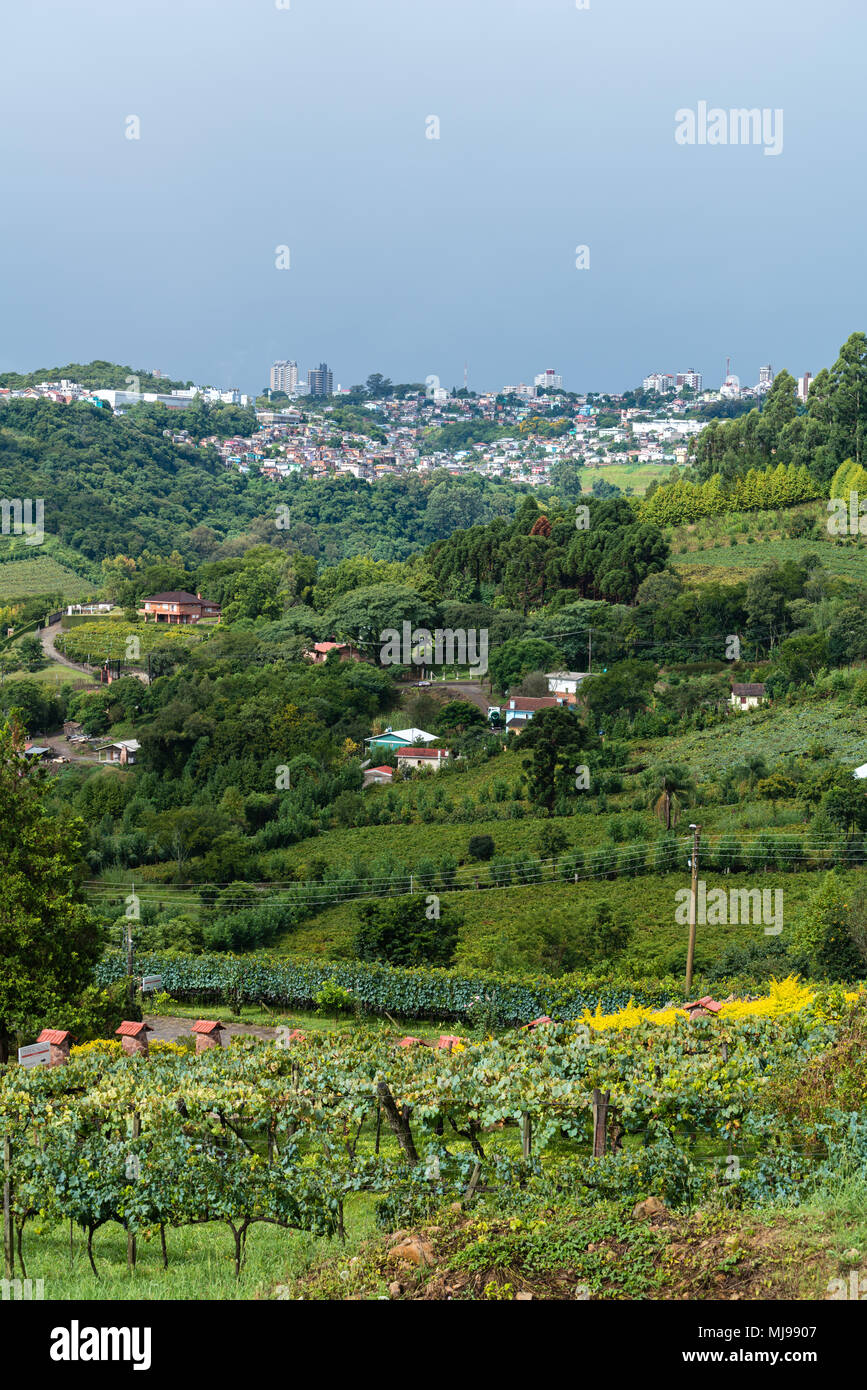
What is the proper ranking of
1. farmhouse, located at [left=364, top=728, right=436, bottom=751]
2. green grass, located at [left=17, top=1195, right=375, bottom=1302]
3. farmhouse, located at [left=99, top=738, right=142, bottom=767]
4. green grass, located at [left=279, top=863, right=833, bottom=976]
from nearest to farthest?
green grass, located at [left=17, top=1195, right=375, bottom=1302]
green grass, located at [left=279, top=863, right=833, bottom=976]
farmhouse, located at [left=364, top=728, right=436, bottom=751]
farmhouse, located at [left=99, top=738, right=142, bottom=767]

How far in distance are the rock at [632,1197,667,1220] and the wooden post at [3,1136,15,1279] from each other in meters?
4.02

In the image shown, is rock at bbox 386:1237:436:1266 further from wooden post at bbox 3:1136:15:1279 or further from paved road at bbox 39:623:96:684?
paved road at bbox 39:623:96:684

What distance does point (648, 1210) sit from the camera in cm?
720

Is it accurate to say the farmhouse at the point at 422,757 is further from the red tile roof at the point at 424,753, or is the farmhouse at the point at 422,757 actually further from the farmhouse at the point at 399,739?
the farmhouse at the point at 399,739

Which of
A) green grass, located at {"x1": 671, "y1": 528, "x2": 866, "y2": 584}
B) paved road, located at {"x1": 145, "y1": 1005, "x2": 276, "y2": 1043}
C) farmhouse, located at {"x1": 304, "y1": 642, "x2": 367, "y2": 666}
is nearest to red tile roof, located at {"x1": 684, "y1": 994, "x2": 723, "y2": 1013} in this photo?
paved road, located at {"x1": 145, "y1": 1005, "x2": 276, "y2": 1043}

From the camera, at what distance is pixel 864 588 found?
139 feet

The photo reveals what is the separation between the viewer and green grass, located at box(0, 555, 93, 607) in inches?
2633

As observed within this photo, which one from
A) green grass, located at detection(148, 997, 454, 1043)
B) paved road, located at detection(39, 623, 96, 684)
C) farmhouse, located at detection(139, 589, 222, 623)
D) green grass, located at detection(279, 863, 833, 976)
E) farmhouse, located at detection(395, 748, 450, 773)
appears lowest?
green grass, located at detection(148, 997, 454, 1043)

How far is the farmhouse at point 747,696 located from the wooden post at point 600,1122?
99.6 ft

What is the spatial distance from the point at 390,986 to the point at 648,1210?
13.8 meters

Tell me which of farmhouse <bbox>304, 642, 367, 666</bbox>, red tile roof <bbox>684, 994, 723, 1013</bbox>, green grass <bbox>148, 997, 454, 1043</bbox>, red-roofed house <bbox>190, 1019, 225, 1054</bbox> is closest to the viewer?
red tile roof <bbox>684, 994, 723, 1013</bbox>

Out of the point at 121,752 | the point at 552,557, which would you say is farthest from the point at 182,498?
the point at 121,752

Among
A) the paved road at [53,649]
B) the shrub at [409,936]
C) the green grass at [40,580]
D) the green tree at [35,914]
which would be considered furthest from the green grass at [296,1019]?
the green grass at [40,580]

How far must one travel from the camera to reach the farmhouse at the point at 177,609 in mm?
60625
